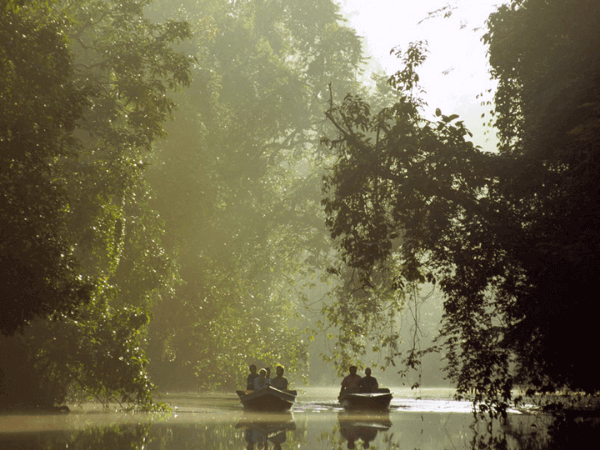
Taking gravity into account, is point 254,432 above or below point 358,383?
below

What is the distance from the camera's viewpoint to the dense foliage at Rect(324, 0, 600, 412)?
11.9 metres

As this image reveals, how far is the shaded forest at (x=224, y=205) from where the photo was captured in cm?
1101

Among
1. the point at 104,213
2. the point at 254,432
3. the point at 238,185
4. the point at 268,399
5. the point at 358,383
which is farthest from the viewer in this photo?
the point at 238,185

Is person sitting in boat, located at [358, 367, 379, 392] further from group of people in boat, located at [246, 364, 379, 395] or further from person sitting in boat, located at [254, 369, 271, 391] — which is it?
person sitting in boat, located at [254, 369, 271, 391]

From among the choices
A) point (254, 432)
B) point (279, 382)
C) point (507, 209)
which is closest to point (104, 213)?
point (254, 432)

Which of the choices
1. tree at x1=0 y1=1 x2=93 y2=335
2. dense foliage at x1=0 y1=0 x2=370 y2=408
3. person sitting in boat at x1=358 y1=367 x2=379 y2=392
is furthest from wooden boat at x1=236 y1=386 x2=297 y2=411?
tree at x1=0 y1=1 x2=93 y2=335

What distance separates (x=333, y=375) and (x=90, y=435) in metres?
51.4

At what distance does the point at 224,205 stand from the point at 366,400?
11.1m

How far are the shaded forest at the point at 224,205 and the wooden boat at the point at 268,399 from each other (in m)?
2.37

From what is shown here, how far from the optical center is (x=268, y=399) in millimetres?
21203

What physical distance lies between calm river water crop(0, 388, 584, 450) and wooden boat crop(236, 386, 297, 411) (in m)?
0.42

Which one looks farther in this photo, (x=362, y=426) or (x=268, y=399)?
(x=268, y=399)

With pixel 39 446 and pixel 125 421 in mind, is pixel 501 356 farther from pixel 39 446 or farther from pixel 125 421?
pixel 125 421

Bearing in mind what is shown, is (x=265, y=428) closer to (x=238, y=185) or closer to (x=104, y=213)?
(x=104, y=213)
